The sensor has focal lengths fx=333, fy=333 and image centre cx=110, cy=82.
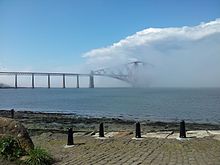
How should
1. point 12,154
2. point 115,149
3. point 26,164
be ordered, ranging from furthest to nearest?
point 115,149 < point 12,154 < point 26,164

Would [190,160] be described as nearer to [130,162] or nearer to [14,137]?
[130,162]

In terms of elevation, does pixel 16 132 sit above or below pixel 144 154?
above

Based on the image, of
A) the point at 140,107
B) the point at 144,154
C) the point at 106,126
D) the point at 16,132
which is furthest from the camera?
the point at 140,107

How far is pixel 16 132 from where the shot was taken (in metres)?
9.65

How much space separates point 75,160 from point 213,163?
12.1 feet

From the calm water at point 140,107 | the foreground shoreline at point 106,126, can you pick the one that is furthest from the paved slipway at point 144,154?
the calm water at point 140,107

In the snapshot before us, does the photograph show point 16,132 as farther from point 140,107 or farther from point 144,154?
point 140,107

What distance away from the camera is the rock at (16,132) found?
942 centimetres

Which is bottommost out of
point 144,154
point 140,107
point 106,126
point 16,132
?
point 106,126

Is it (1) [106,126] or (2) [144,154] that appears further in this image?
(1) [106,126]

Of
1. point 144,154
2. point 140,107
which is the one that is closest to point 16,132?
point 144,154

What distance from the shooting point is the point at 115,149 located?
1115 cm

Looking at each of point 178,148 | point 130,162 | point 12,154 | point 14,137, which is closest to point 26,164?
point 12,154

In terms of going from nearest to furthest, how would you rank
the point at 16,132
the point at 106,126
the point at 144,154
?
the point at 16,132 < the point at 144,154 < the point at 106,126
